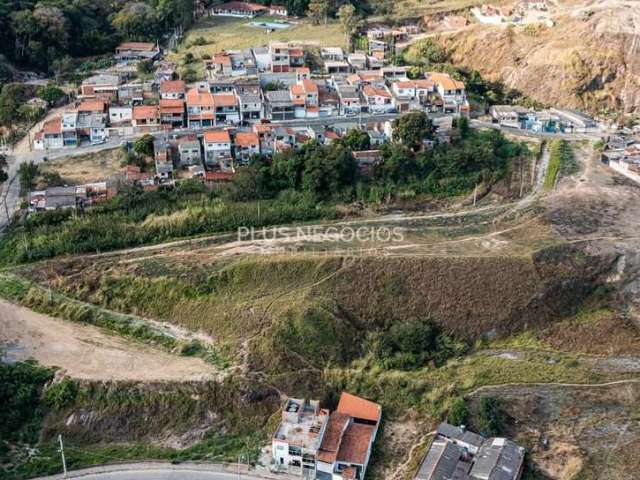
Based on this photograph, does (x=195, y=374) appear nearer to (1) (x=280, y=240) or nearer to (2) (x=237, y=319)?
(2) (x=237, y=319)

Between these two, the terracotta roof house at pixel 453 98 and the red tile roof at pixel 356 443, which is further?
the terracotta roof house at pixel 453 98

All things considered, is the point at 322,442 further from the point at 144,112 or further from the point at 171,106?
the point at 144,112

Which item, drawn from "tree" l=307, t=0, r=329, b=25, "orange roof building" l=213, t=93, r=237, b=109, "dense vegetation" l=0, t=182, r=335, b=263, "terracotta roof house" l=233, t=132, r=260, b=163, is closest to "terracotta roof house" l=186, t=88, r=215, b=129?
"orange roof building" l=213, t=93, r=237, b=109

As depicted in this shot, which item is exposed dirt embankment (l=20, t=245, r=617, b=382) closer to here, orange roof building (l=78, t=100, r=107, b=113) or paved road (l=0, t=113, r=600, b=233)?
paved road (l=0, t=113, r=600, b=233)

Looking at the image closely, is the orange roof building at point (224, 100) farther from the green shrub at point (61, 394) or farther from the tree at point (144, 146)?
the green shrub at point (61, 394)

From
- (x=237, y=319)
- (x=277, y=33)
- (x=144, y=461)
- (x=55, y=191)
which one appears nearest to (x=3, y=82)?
(x=55, y=191)

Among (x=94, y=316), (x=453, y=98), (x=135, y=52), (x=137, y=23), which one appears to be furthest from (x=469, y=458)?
(x=137, y=23)

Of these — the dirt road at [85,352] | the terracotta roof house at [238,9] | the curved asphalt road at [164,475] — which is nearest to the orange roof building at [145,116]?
the dirt road at [85,352]
